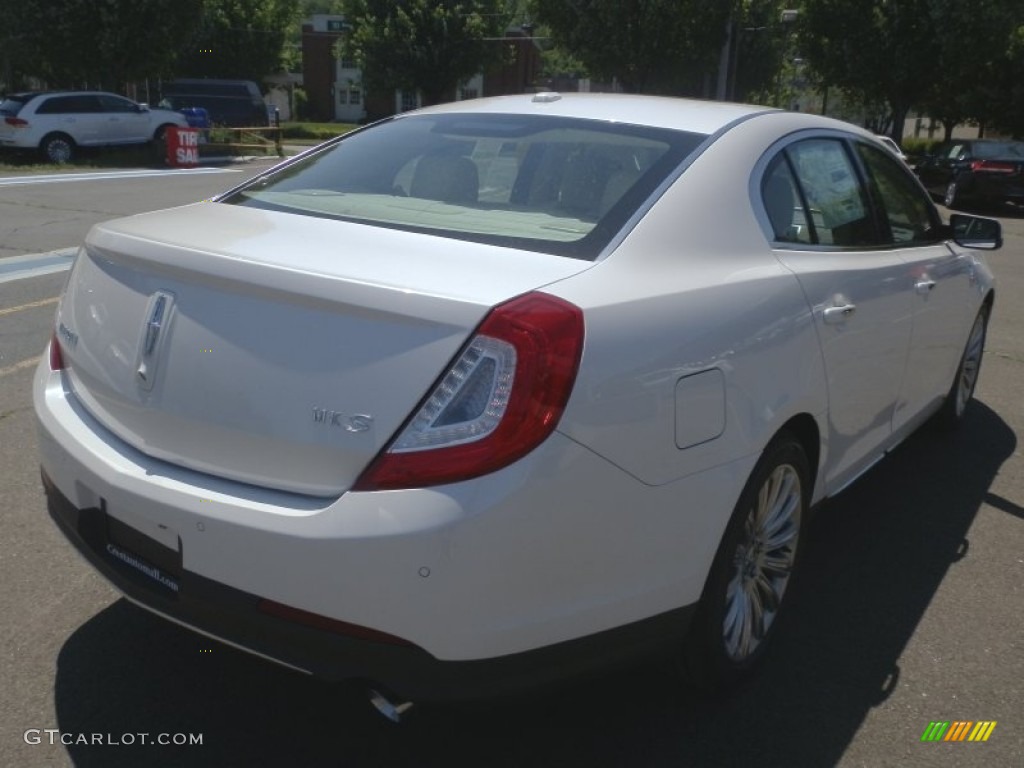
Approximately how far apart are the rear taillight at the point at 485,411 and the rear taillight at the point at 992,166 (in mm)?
21568

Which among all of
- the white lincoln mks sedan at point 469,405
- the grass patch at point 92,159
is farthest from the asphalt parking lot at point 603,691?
the grass patch at point 92,159

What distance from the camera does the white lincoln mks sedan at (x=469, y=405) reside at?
228 cm

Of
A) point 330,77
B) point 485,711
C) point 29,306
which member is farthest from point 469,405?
point 330,77

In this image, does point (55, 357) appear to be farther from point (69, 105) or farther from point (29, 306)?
point (69, 105)

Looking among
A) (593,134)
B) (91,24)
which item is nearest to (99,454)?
(593,134)

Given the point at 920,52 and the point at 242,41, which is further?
the point at 242,41

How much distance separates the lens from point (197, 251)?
2.65 meters

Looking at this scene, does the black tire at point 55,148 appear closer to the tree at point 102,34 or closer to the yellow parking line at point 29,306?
the tree at point 102,34

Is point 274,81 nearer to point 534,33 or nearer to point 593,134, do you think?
point 534,33

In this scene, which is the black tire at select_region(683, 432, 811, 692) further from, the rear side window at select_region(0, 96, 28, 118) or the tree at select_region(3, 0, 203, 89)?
the tree at select_region(3, 0, 203, 89)

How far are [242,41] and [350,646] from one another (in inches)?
2192

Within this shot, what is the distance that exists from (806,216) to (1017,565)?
1.78 meters

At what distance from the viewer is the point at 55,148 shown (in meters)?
24.6

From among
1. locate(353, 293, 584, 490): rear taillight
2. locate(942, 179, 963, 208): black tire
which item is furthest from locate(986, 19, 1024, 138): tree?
locate(353, 293, 584, 490): rear taillight
